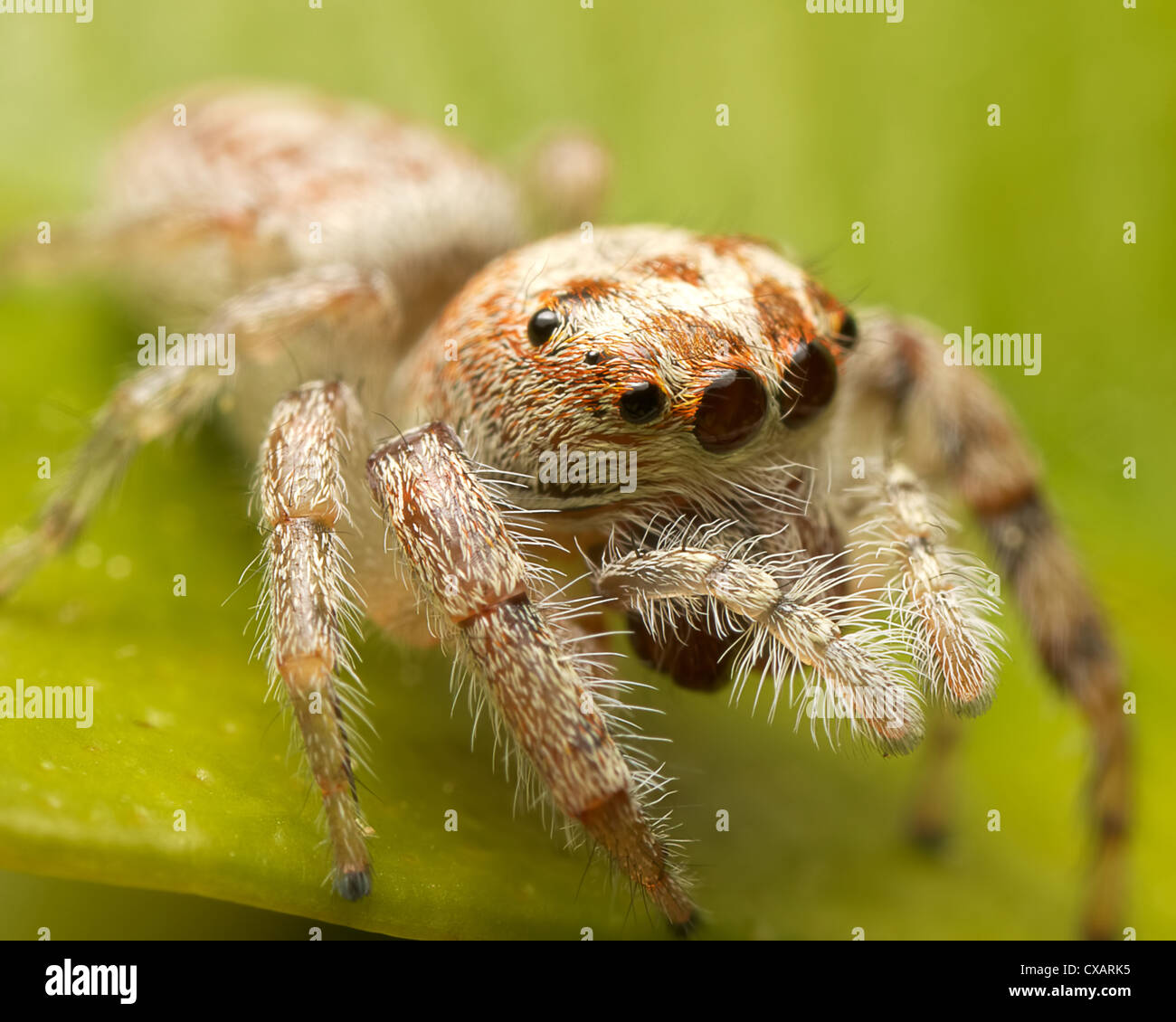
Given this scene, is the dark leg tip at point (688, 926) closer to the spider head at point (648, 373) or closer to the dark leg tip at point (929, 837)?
the spider head at point (648, 373)

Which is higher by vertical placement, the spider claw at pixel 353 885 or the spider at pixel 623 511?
the spider at pixel 623 511

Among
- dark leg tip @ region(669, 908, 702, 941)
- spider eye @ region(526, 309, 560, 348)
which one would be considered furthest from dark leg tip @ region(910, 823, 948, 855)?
spider eye @ region(526, 309, 560, 348)

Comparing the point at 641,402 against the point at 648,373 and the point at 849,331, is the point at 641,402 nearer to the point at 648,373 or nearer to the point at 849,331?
Result: the point at 648,373

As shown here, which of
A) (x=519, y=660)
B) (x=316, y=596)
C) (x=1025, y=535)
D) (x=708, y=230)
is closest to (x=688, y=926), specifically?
(x=519, y=660)

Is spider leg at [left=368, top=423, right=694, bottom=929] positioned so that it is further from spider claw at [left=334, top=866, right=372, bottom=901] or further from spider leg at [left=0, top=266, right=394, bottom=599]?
spider leg at [left=0, top=266, right=394, bottom=599]

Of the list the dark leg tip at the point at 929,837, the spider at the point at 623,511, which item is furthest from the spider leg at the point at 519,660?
the dark leg tip at the point at 929,837
